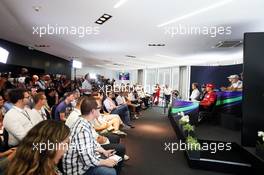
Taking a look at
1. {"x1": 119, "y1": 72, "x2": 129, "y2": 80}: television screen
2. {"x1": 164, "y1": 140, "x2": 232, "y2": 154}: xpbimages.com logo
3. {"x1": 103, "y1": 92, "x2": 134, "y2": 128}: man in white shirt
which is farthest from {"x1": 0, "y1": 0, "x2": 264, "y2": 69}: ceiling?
{"x1": 119, "y1": 72, "x2": 129, "y2": 80}: television screen

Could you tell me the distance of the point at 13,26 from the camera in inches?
190

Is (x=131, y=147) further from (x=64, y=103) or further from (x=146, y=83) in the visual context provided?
(x=146, y=83)

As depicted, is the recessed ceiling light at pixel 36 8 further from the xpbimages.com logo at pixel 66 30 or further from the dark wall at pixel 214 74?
the dark wall at pixel 214 74

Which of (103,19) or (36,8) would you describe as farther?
(103,19)

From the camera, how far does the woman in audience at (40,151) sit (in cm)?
107

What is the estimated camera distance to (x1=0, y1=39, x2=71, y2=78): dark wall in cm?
715

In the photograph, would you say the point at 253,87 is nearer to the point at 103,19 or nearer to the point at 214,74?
the point at 103,19

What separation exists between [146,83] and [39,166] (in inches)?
625

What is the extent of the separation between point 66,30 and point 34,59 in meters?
4.68

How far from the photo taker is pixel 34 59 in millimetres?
8719

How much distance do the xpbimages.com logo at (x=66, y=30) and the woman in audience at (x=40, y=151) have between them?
380cm

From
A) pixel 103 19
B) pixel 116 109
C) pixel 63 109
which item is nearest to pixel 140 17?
pixel 103 19

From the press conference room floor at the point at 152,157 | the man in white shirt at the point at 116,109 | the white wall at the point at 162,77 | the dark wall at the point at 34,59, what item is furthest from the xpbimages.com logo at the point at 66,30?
the white wall at the point at 162,77

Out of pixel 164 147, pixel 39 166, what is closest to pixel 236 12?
pixel 164 147
